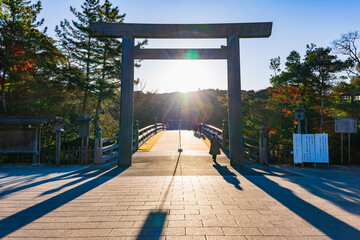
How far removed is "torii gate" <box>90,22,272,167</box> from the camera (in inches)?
316

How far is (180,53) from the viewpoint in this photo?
822 cm

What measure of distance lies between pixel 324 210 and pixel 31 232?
4865 millimetres

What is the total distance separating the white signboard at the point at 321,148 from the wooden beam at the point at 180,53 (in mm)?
5354

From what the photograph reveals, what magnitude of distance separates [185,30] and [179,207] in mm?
7076

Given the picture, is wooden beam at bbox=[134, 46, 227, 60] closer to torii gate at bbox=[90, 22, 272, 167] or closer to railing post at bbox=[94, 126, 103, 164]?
torii gate at bbox=[90, 22, 272, 167]

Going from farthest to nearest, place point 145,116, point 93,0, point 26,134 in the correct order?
point 145,116, point 93,0, point 26,134

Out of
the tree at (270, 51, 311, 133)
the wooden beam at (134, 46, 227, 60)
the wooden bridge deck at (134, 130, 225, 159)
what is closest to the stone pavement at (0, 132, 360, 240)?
the wooden bridge deck at (134, 130, 225, 159)

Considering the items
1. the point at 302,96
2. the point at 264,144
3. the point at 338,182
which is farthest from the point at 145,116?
the point at 338,182

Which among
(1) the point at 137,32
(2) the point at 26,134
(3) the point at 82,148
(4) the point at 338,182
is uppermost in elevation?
(1) the point at 137,32

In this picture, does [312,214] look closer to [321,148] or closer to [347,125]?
[321,148]

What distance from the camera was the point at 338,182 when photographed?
221 inches

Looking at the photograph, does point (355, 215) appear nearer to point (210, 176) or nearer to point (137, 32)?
point (210, 176)

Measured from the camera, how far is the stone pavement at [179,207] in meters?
2.79

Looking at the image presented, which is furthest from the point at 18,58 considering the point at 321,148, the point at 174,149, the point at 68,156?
the point at 321,148
